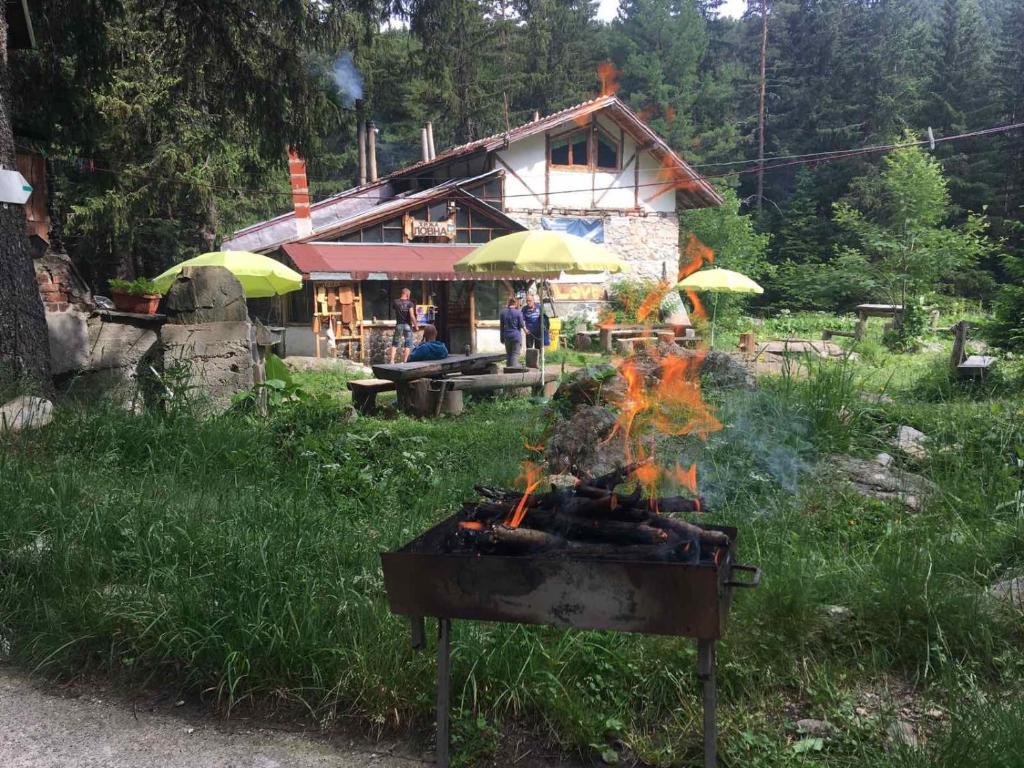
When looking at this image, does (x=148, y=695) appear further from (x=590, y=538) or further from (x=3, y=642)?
(x=590, y=538)

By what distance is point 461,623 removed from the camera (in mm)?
3479

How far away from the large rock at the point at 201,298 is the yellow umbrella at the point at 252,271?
3.97m

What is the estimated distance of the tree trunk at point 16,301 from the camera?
6.59 metres

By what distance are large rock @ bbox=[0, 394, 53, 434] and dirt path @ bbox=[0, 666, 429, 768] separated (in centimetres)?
277

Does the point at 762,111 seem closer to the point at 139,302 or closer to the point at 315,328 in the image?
the point at 315,328

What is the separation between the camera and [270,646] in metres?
3.39

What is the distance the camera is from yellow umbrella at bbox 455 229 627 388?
12.1 meters

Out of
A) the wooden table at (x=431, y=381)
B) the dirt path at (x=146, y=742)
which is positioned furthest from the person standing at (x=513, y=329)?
the dirt path at (x=146, y=742)

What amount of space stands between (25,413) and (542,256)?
7726 mm

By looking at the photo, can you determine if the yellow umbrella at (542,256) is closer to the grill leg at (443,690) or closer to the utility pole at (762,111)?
the grill leg at (443,690)

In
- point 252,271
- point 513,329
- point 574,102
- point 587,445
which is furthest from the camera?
point 574,102

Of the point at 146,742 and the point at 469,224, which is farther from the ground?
the point at 469,224

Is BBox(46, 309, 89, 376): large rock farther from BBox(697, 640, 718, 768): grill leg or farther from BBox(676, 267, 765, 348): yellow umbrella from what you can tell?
BBox(676, 267, 765, 348): yellow umbrella

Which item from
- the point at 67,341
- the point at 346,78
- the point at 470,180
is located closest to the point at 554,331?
the point at 470,180
